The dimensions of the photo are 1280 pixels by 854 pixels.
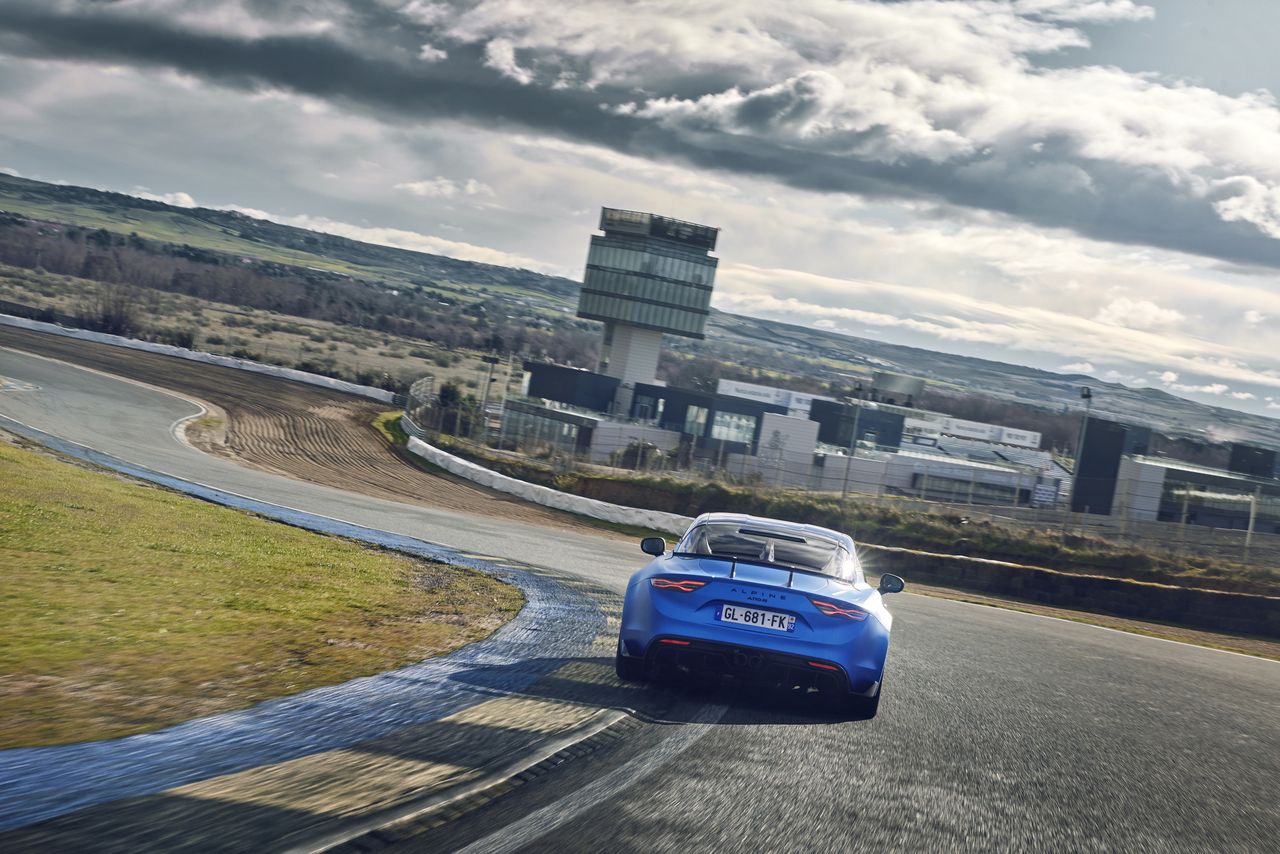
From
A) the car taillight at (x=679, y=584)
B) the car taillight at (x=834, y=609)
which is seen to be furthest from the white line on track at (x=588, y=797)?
the car taillight at (x=834, y=609)

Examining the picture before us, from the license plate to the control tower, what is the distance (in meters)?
86.0

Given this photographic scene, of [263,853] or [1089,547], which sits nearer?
[263,853]

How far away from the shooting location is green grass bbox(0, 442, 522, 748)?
18.9ft

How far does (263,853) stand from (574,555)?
17.3m

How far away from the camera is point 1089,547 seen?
34062 mm

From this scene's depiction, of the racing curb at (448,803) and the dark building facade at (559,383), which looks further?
the dark building facade at (559,383)

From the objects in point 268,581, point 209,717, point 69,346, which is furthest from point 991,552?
point 69,346

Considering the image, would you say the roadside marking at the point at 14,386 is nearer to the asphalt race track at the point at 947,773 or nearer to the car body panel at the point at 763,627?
the asphalt race track at the point at 947,773

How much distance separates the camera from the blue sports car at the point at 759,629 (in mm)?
6996

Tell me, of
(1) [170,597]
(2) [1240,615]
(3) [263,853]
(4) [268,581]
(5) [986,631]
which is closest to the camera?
(3) [263,853]

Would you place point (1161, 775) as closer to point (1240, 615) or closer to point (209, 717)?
point (209, 717)

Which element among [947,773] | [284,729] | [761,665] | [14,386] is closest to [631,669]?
[761,665]

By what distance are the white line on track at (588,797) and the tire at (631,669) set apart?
3.28 feet

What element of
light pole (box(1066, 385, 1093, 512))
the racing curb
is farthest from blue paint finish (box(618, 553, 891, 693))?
light pole (box(1066, 385, 1093, 512))
